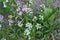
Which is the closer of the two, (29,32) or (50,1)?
(29,32)

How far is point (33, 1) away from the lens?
4.04 metres

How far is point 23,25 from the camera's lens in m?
3.86

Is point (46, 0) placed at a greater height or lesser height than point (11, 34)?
greater

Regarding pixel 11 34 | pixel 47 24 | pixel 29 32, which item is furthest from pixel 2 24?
pixel 47 24

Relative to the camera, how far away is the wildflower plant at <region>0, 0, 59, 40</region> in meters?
3.81

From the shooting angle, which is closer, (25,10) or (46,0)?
(25,10)

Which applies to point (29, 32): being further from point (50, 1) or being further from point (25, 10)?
point (50, 1)

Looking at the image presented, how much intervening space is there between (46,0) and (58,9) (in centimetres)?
28

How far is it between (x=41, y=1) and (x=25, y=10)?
43 cm

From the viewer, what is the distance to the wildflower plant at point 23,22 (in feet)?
12.5

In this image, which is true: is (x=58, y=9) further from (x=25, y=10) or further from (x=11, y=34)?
(x=11, y=34)

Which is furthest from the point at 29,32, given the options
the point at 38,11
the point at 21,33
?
the point at 38,11

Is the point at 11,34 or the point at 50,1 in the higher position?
the point at 50,1

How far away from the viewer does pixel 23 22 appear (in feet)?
12.6
